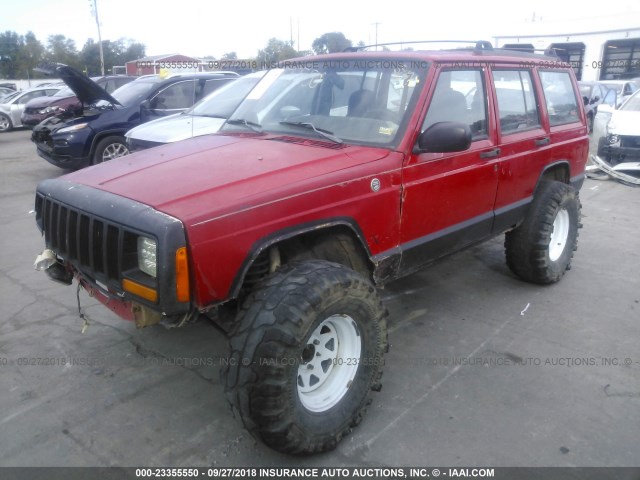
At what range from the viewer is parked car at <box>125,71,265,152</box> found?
7180 millimetres

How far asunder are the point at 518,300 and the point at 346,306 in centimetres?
247

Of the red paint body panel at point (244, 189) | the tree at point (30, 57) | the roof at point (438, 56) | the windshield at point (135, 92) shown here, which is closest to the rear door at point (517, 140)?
the roof at point (438, 56)

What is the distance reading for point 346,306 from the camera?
105 inches

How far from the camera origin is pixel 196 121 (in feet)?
24.4

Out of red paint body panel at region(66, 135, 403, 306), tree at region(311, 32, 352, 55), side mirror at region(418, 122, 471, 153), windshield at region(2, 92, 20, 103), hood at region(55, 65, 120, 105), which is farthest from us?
windshield at region(2, 92, 20, 103)

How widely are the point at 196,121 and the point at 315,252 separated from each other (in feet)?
16.6

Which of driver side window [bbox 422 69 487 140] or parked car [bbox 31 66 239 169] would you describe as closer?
driver side window [bbox 422 69 487 140]

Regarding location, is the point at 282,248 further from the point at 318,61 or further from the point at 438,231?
the point at 318,61

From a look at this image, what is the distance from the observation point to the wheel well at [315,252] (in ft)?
9.22

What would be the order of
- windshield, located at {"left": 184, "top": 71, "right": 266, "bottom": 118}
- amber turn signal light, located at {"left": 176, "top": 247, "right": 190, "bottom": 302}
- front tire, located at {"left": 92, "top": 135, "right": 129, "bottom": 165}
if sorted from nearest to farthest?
amber turn signal light, located at {"left": 176, "top": 247, "right": 190, "bottom": 302}
windshield, located at {"left": 184, "top": 71, "right": 266, "bottom": 118}
front tire, located at {"left": 92, "top": 135, "right": 129, "bottom": 165}

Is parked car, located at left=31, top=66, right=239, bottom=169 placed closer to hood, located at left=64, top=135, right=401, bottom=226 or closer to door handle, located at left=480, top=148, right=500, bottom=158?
hood, located at left=64, top=135, right=401, bottom=226

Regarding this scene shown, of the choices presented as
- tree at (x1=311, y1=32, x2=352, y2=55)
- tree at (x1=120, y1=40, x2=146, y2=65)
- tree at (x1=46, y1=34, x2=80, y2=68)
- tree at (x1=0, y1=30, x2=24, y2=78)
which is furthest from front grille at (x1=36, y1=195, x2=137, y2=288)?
tree at (x1=120, y1=40, x2=146, y2=65)

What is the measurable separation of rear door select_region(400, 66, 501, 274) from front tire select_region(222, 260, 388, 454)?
0.76 m

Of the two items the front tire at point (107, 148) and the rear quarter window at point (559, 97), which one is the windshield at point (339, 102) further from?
the front tire at point (107, 148)
